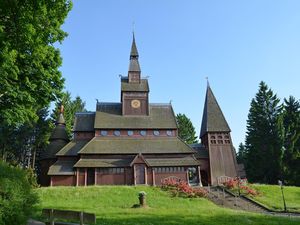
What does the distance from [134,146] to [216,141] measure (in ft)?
36.5

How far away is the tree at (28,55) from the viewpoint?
13.9 metres

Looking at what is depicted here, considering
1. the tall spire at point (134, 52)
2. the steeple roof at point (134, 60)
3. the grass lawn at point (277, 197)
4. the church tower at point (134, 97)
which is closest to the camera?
the grass lawn at point (277, 197)

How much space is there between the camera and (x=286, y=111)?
50.9 meters

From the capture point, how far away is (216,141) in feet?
126

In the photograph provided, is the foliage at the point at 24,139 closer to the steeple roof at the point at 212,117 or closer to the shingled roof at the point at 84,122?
the shingled roof at the point at 84,122

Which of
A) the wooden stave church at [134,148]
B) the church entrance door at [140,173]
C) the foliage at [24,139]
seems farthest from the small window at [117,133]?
the foliage at [24,139]

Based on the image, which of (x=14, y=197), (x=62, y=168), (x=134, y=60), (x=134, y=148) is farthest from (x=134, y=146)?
(x=14, y=197)

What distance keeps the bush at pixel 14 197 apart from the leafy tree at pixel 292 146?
40431 millimetres

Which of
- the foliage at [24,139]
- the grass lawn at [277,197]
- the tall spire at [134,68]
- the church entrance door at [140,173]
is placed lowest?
the grass lawn at [277,197]

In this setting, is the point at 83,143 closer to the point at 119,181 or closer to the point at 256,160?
the point at 119,181

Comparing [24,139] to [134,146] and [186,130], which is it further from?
[186,130]

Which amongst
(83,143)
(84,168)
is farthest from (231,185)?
(83,143)

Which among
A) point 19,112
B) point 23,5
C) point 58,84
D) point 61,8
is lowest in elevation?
point 19,112

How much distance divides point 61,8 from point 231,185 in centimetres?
2451
